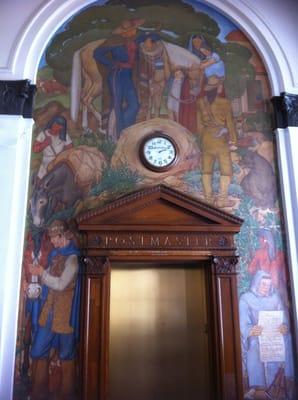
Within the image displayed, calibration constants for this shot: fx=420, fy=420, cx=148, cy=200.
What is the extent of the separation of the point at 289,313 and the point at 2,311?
427cm

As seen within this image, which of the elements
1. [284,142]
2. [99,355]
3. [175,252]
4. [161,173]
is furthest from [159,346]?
[284,142]

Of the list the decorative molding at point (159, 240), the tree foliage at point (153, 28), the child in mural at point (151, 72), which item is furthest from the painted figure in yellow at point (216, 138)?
the child in mural at point (151, 72)

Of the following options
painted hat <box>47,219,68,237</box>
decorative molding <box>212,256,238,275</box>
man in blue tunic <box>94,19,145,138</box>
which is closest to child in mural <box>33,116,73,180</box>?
man in blue tunic <box>94,19,145,138</box>

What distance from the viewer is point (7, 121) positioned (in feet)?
22.2

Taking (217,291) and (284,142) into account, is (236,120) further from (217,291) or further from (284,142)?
(217,291)

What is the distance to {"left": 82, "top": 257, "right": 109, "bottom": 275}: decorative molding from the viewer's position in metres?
6.26

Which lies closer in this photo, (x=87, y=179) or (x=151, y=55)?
(x=87, y=179)

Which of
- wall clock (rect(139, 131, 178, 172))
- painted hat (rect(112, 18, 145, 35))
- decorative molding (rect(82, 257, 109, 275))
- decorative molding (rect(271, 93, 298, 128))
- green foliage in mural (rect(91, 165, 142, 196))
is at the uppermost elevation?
painted hat (rect(112, 18, 145, 35))

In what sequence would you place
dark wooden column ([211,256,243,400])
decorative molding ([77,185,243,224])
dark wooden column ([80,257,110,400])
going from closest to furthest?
dark wooden column ([80,257,110,400]), dark wooden column ([211,256,243,400]), decorative molding ([77,185,243,224])

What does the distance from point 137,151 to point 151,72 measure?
1.55 meters

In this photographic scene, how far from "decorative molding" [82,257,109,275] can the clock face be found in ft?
5.67

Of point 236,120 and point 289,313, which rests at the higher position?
point 236,120

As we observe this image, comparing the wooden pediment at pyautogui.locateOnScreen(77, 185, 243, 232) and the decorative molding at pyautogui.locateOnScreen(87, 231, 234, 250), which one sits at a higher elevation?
the wooden pediment at pyautogui.locateOnScreen(77, 185, 243, 232)

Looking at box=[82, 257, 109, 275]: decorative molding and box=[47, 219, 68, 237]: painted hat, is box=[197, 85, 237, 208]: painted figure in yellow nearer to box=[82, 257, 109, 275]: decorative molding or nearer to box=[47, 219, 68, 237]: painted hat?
box=[82, 257, 109, 275]: decorative molding
